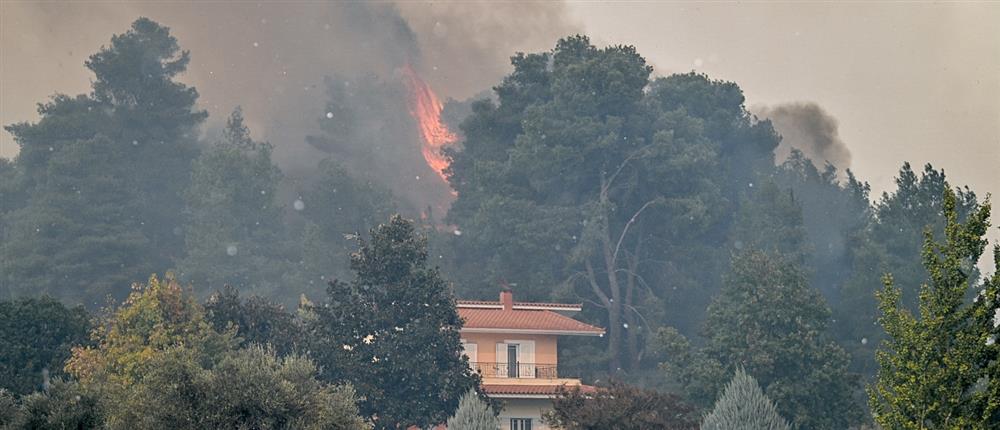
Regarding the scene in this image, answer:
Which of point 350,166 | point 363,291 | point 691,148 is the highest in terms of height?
point 350,166

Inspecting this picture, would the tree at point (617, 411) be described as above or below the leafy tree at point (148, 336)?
below

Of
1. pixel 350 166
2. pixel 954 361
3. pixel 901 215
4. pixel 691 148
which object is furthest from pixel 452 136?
pixel 954 361

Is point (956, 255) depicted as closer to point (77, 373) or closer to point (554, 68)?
point (77, 373)

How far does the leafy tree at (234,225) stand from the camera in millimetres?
115562

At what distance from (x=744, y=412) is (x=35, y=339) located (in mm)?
33672

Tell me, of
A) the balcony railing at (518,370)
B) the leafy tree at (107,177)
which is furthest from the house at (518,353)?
the leafy tree at (107,177)

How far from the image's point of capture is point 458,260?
11212 centimetres

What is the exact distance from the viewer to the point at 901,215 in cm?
10044

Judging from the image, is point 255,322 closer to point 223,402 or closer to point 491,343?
point 491,343

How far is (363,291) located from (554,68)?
5494cm

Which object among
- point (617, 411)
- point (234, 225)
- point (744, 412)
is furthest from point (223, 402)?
point (234, 225)

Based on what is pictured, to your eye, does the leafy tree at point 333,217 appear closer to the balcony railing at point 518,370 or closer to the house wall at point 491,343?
the house wall at point 491,343

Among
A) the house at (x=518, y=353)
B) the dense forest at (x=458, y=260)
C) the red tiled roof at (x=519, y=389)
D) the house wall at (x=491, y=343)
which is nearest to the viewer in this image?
the dense forest at (x=458, y=260)

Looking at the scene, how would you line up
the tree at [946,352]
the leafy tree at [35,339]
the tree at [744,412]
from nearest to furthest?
the tree at [946,352], the tree at [744,412], the leafy tree at [35,339]
